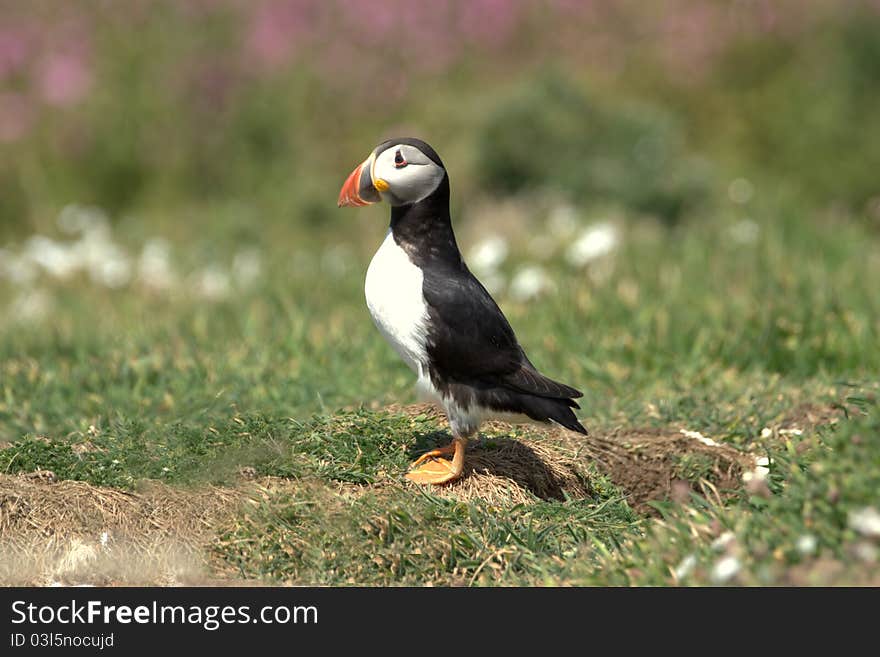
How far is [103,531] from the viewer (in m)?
4.00

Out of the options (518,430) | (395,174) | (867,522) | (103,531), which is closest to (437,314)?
(395,174)

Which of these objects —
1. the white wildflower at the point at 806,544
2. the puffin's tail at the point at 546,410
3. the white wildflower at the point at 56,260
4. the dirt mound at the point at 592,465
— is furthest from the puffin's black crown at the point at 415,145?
the white wildflower at the point at 56,260

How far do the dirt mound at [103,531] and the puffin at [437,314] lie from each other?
794 millimetres

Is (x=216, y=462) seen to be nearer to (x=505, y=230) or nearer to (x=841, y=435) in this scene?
(x=841, y=435)

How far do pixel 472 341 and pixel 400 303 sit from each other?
293 millimetres

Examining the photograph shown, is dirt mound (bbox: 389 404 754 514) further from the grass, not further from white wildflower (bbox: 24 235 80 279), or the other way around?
white wildflower (bbox: 24 235 80 279)

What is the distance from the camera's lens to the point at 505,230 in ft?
28.5

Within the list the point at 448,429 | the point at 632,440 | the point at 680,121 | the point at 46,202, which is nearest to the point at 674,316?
the point at 632,440

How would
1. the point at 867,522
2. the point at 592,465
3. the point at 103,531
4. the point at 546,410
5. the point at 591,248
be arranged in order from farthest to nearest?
the point at 591,248 → the point at 592,465 → the point at 546,410 → the point at 103,531 → the point at 867,522

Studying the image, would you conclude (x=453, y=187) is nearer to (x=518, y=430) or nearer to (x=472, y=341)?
(x=518, y=430)

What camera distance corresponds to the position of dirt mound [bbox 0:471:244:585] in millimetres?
3818

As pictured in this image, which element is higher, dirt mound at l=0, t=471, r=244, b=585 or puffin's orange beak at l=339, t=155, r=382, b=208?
puffin's orange beak at l=339, t=155, r=382, b=208

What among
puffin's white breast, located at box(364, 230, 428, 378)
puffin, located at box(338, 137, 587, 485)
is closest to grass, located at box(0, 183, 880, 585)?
puffin, located at box(338, 137, 587, 485)

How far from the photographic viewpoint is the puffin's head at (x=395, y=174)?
4215 mm
